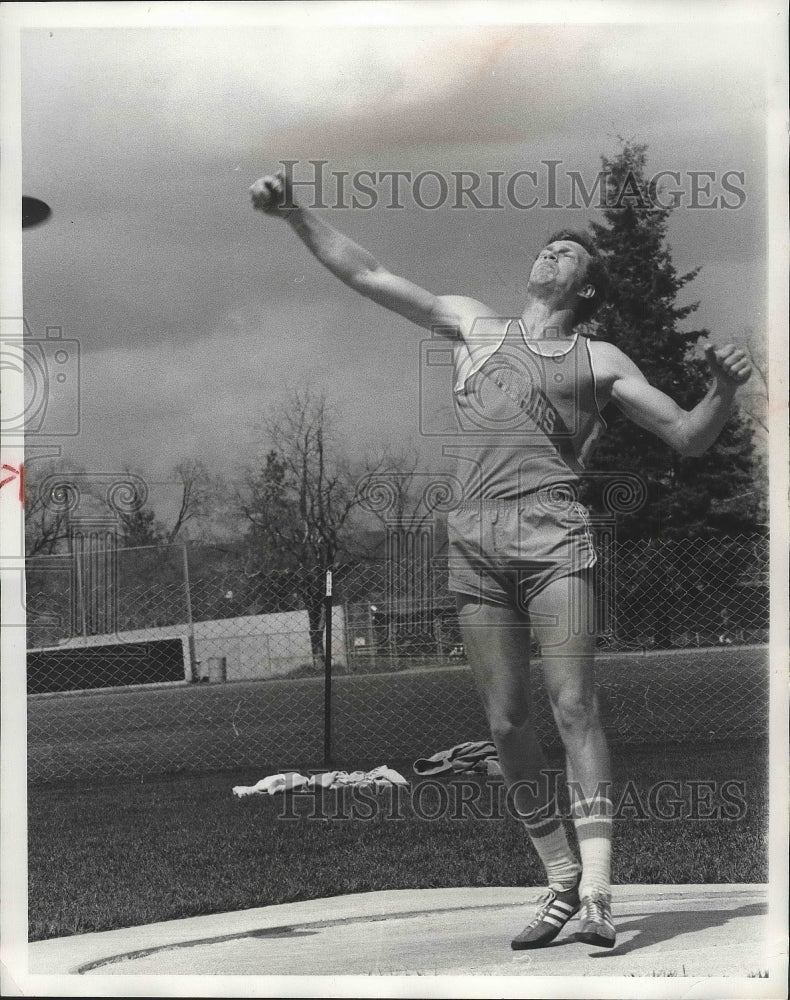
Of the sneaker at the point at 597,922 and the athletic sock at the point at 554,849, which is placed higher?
the athletic sock at the point at 554,849

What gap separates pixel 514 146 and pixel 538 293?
43 centimetres

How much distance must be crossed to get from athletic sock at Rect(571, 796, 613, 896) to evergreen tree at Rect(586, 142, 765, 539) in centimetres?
80

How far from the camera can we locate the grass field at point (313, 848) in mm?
4770

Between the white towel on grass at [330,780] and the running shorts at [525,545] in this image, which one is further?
the white towel on grass at [330,780]

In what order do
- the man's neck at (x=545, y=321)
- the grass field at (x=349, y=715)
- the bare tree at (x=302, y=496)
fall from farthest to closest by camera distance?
the grass field at (x=349, y=715) < the bare tree at (x=302, y=496) < the man's neck at (x=545, y=321)

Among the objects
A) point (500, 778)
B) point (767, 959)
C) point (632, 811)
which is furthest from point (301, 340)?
point (767, 959)

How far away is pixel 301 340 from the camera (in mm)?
4559

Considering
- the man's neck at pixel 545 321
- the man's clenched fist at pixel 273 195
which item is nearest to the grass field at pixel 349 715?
the man's neck at pixel 545 321

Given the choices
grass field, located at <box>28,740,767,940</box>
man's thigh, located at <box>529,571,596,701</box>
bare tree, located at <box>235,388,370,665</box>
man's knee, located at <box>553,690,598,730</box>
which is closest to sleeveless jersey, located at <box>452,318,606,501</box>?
man's thigh, located at <box>529,571,596,701</box>

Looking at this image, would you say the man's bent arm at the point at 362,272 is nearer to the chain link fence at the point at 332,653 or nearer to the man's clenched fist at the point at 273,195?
the man's clenched fist at the point at 273,195

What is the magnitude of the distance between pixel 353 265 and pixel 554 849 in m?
1.78

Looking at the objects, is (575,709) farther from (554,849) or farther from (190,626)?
(190,626)

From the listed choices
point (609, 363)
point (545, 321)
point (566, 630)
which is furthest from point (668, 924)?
point (545, 321)

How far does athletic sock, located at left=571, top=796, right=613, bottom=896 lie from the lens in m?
4.36
